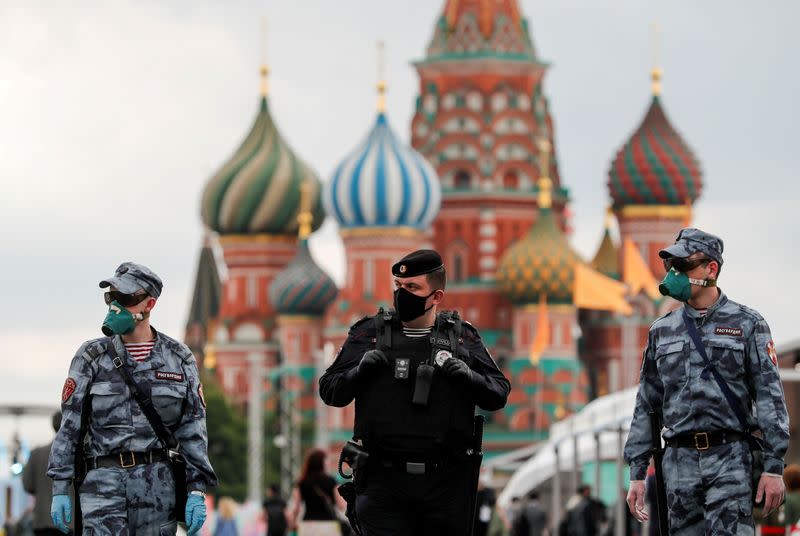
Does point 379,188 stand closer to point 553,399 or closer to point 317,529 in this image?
point 553,399

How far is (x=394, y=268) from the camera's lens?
993 centimetres

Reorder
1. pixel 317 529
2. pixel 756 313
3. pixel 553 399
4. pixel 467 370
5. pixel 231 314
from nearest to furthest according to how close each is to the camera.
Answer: pixel 467 370 < pixel 756 313 < pixel 317 529 < pixel 553 399 < pixel 231 314

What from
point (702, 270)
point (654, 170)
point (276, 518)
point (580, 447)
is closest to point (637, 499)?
point (702, 270)

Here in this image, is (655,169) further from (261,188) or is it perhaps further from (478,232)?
(261,188)

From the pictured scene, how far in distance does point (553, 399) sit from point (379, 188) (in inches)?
323

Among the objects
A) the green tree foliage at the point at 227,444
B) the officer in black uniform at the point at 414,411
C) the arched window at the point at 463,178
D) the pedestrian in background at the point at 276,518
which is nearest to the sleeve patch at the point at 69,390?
the officer in black uniform at the point at 414,411

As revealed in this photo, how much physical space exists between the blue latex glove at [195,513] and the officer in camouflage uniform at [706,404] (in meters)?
1.57

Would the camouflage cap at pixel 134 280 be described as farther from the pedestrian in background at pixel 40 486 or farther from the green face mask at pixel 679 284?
the pedestrian in background at pixel 40 486

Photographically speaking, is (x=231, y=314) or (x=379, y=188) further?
(x=231, y=314)

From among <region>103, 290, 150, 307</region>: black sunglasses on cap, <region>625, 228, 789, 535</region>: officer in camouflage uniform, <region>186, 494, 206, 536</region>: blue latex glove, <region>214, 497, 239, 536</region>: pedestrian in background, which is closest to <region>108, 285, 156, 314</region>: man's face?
<region>103, 290, 150, 307</region>: black sunglasses on cap

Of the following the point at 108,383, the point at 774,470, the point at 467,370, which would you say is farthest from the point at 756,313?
the point at 108,383

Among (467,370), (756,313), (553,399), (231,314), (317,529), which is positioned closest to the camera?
(467,370)

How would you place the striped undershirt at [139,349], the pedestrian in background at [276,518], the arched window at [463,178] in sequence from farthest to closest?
the arched window at [463,178] → the pedestrian in background at [276,518] → the striped undershirt at [139,349]

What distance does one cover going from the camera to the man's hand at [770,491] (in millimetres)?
10273
